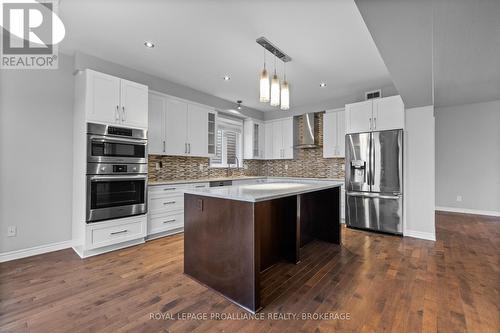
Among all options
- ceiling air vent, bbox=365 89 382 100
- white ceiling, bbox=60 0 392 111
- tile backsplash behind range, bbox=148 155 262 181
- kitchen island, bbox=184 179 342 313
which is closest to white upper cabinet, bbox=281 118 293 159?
tile backsplash behind range, bbox=148 155 262 181

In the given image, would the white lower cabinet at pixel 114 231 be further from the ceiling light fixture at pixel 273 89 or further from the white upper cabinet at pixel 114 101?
the ceiling light fixture at pixel 273 89

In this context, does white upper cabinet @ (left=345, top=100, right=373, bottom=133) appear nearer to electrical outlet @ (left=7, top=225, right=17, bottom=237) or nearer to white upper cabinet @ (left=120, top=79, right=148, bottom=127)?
white upper cabinet @ (left=120, top=79, right=148, bottom=127)

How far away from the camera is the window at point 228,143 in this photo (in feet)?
17.6

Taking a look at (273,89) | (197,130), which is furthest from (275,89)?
(197,130)

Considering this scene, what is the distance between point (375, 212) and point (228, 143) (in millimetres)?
3457

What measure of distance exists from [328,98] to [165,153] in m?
3.60

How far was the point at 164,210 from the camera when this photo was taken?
3.68 metres

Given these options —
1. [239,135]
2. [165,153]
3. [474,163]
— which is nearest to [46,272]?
[165,153]

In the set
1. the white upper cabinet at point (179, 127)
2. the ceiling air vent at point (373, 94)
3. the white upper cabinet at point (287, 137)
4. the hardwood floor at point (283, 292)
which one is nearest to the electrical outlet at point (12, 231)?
the hardwood floor at point (283, 292)

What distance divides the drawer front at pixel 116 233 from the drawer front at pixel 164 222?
0.56 ft

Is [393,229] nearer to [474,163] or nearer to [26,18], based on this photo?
[474,163]

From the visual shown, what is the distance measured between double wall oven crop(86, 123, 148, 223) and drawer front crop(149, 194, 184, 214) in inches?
6.6

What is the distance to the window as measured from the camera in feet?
17.6

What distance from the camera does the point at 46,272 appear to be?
246 cm
